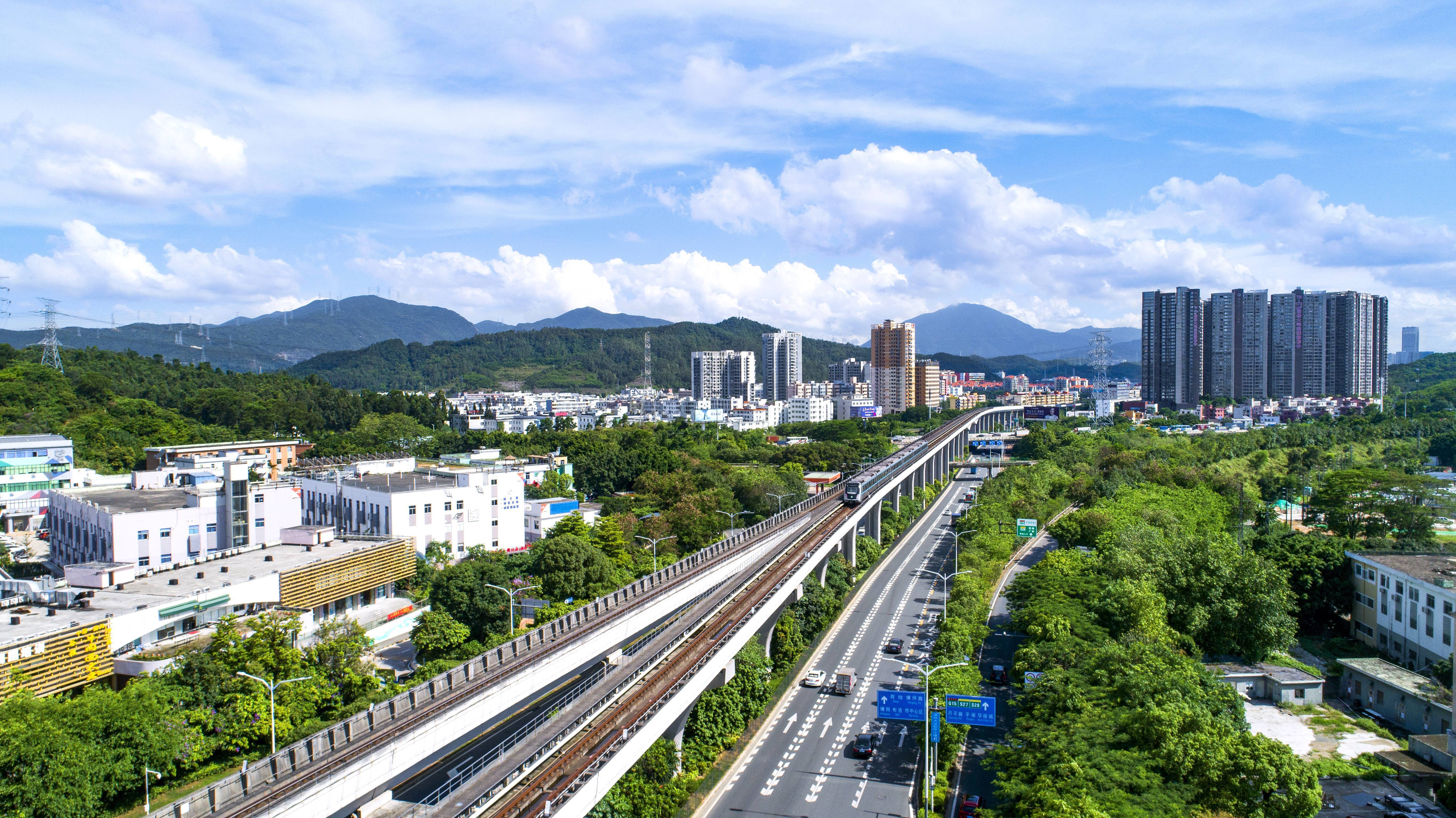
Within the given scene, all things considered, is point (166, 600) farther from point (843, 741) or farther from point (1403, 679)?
point (1403, 679)

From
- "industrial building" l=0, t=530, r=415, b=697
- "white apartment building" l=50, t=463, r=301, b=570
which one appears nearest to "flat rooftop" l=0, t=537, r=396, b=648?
"industrial building" l=0, t=530, r=415, b=697

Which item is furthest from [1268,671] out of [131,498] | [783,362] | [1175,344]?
[783,362]

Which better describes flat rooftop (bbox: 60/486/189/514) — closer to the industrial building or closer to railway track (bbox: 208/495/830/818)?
the industrial building

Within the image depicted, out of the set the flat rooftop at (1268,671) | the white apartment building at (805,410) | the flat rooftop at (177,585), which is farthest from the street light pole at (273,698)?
the white apartment building at (805,410)

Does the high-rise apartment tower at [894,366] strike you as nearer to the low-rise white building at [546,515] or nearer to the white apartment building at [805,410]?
the white apartment building at [805,410]

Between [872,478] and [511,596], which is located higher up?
[872,478]

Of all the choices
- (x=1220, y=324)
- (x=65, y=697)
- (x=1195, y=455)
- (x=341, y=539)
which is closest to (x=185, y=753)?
(x=65, y=697)

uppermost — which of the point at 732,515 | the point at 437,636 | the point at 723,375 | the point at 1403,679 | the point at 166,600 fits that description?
the point at 723,375
